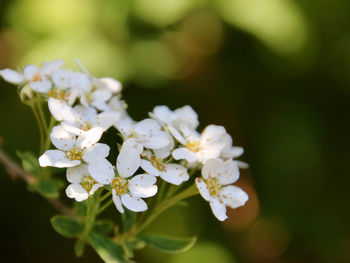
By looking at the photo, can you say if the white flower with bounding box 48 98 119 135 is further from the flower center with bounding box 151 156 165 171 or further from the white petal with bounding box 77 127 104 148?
the flower center with bounding box 151 156 165 171

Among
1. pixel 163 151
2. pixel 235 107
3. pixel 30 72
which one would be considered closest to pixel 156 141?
pixel 163 151

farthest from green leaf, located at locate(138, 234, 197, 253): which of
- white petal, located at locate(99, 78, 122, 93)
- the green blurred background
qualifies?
the green blurred background

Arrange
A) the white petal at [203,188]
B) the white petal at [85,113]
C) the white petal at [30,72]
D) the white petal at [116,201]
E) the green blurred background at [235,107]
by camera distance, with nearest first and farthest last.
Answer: the white petal at [116,201] < the white petal at [203,188] < the white petal at [85,113] < the white petal at [30,72] < the green blurred background at [235,107]

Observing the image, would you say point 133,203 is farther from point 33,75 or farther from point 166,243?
point 33,75

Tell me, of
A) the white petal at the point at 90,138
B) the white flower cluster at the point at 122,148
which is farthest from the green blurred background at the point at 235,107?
the white petal at the point at 90,138

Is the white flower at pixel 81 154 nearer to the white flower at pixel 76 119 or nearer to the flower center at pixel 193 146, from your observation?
the white flower at pixel 76 119

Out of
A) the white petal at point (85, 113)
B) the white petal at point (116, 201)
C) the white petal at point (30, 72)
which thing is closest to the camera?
the white petal at point (116, 201)
